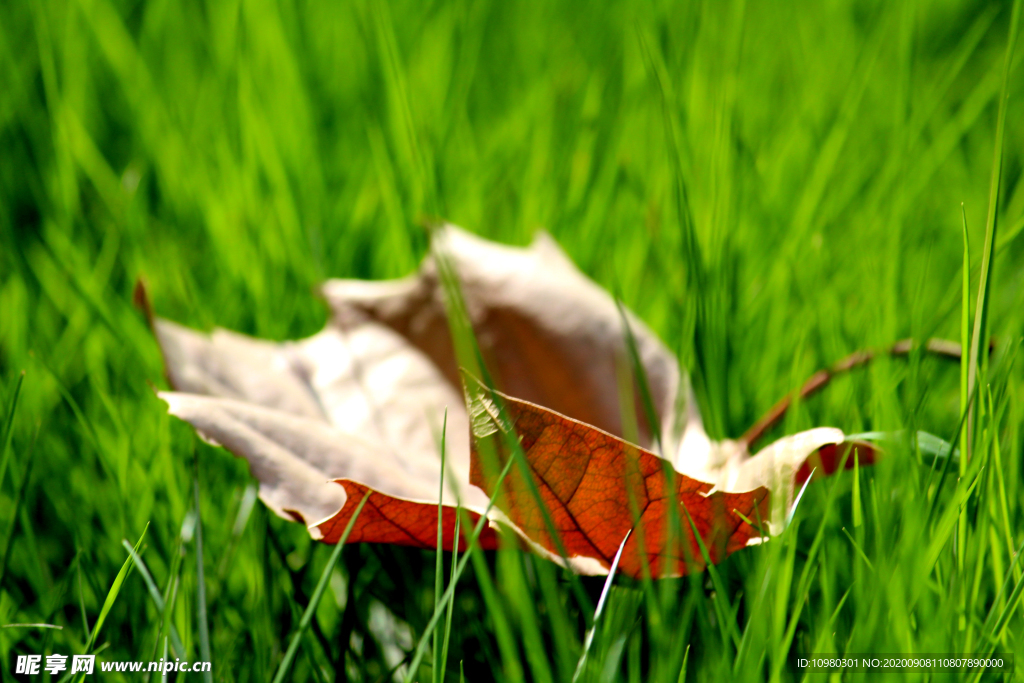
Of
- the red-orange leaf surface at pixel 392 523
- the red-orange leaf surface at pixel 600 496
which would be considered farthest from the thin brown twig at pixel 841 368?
the red-orange leaf surface at pixel 392 523

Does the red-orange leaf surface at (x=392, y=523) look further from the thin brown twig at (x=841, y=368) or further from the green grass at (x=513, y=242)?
the thin brown twig at (x=841, y=368)

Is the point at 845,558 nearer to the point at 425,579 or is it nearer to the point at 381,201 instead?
the point at 425,579

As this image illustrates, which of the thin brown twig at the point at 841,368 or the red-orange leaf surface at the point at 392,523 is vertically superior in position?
the thin brown twig at the point at 841,368

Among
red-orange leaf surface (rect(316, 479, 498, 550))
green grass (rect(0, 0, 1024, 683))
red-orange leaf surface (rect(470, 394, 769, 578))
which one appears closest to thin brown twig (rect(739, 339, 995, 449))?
green grass (rect(0, 0, 1024, 683))

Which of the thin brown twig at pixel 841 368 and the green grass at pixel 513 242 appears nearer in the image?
the green grass at pixel 513 242

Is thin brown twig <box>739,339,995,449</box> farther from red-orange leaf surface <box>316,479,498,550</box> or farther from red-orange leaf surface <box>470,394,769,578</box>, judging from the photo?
red-orange leaf surface <box>316,479,498,550</box>

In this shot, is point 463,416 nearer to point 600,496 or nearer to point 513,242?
point 600,496

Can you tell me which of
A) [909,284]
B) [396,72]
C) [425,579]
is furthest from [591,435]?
[909,284]
